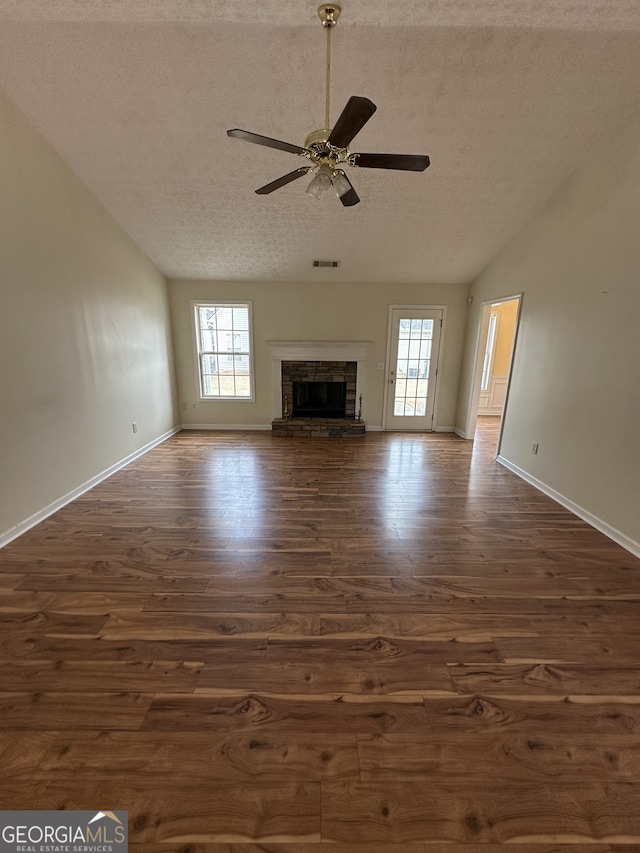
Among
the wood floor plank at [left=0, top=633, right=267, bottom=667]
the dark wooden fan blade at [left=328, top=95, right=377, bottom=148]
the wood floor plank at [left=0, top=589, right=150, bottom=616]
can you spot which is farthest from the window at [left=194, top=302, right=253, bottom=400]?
the wood floor plank at [left=0, top=633, right=267, bottom=667]

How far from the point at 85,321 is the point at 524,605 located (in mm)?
4333

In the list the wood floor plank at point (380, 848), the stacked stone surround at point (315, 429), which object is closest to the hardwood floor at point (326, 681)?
the wood floor plank at point (380, 848)

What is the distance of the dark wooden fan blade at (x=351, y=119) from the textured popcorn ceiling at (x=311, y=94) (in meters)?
0.75

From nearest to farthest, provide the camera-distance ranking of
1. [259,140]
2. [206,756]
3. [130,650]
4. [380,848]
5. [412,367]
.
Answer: [380,848], [206,756], [130,650], [259,140], [412,367]

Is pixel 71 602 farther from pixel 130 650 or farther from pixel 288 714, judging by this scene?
pixel 288 714

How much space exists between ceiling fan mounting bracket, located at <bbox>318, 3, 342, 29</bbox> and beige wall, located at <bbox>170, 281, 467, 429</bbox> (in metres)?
3.57

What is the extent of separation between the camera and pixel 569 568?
2.27 metres

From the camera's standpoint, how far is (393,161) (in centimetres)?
195

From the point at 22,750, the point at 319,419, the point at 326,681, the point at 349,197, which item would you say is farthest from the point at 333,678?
the point at 319,419

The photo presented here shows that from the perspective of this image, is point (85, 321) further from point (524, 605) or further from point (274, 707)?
point (524, 605)

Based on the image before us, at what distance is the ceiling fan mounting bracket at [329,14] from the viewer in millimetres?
1828

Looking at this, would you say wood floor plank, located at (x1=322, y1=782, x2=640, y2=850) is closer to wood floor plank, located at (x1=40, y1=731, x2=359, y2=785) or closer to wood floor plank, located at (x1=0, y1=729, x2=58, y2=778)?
wood floor plank, located at (x1=40, y1=731, x2=359, y2=785)

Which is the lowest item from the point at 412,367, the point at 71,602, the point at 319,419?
the point at 71,602

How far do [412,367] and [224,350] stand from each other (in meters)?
3.21
